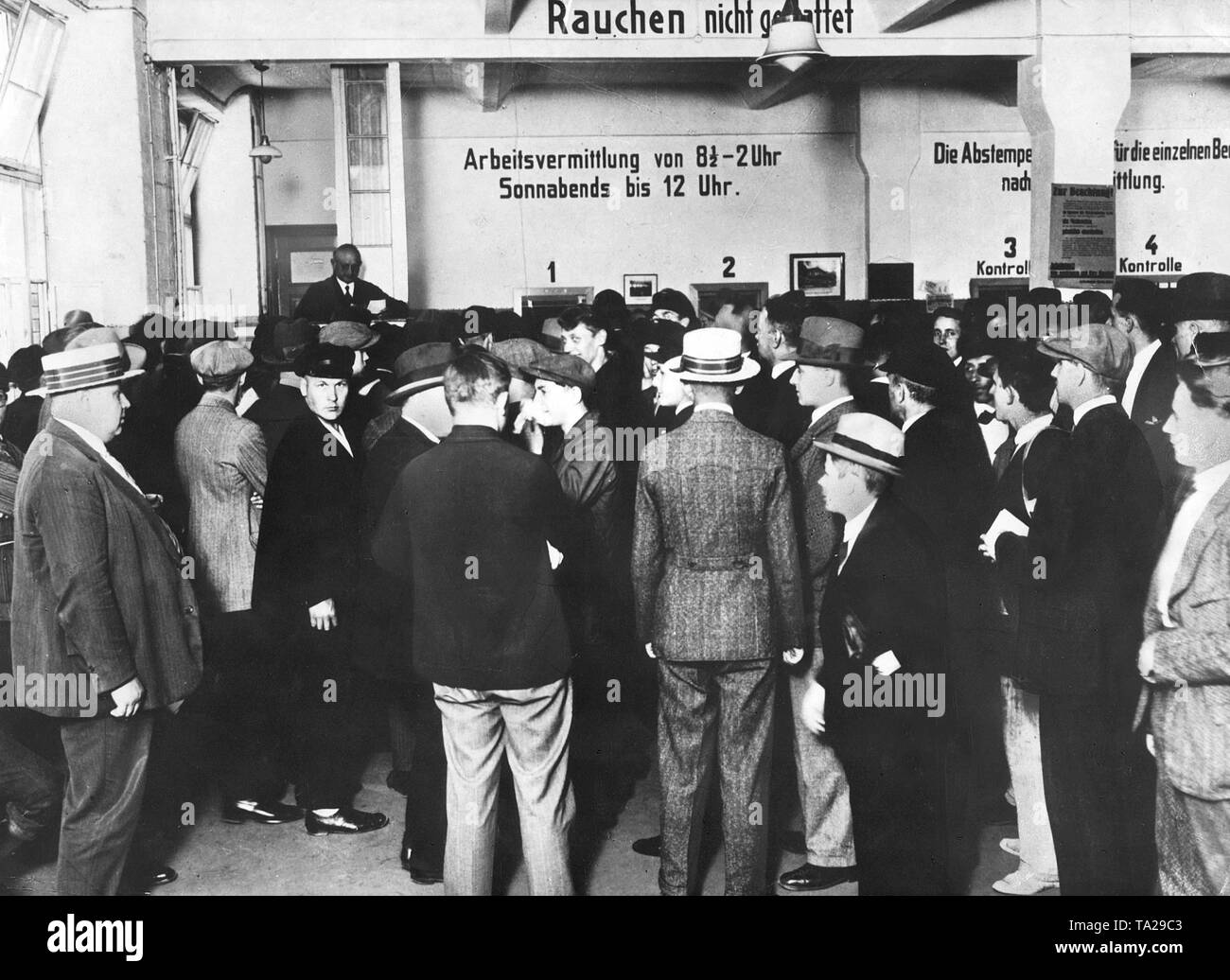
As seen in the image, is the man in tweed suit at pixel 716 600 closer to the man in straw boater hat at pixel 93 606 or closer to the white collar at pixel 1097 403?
the white collar at pixel 1097 403

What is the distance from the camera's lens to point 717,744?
3.41 m

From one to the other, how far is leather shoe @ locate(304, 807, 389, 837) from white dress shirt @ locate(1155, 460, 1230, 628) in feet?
8.77

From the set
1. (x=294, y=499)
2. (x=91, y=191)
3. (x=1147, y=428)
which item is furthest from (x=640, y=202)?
(x=294, y=499)

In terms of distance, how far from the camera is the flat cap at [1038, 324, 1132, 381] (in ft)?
10.6

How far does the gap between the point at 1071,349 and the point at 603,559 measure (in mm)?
1608

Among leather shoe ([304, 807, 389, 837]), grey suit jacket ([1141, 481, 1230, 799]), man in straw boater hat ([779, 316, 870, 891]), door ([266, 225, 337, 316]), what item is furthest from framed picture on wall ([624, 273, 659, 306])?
grey suit jacket ([1141, 481, 1230, 799])

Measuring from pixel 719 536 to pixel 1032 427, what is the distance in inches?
42.1

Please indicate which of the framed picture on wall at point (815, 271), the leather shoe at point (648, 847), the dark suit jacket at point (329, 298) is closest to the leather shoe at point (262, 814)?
the leather shoe at point (648, 847)

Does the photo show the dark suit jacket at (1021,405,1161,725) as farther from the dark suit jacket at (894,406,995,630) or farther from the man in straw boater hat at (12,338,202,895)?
the man in straw boater hat at (12,338,202,895)

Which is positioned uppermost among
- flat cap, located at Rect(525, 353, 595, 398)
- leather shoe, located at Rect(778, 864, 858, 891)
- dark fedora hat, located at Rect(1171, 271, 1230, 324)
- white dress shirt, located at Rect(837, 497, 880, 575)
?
dark fedora hat, located at Rect(1171, 271, 1230, 324)

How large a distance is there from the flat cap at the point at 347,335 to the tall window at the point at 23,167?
332cm

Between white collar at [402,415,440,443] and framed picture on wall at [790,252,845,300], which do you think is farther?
framed picture on wall at [790,252,845,300]
